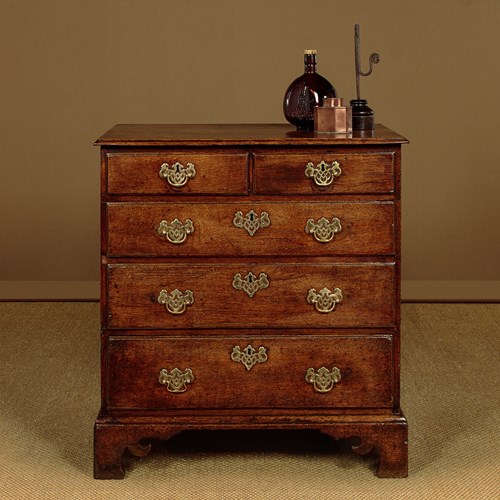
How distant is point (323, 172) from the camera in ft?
8.89

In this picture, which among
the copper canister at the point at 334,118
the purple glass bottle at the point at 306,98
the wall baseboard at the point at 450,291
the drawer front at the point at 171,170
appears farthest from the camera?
the wall baseboard at the point at 450,291

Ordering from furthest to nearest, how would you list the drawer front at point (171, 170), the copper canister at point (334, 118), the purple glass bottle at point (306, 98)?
the purple glass bottle at point (306, 98) → the copper canister at point (334, 118) → the drawer front at point (171, 170)

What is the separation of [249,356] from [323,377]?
0.61ft

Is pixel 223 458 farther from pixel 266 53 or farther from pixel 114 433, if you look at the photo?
pixel 266 53

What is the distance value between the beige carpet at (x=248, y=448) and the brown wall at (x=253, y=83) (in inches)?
42.7

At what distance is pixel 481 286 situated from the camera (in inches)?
197

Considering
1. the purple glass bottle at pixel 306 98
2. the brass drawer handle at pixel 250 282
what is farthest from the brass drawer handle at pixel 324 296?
the purple glass bottle at pixel 306 98

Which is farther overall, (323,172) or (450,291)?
(450,291)

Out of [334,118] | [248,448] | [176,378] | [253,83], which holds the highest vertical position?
[253,83]

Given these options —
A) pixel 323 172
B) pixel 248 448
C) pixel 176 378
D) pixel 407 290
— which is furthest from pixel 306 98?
pixel 407 290

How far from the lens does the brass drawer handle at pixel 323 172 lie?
8.87 ft

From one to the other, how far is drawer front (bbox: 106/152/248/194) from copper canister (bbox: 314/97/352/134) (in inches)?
9.5

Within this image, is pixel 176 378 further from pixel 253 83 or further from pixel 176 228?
pixel 253 83

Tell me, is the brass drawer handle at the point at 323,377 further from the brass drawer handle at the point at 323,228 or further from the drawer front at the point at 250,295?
the brass drawer handle at the point at 323,228
